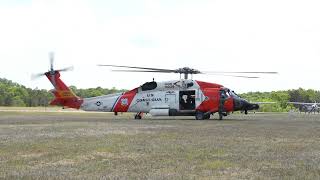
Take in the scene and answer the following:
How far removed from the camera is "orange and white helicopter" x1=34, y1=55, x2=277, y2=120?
37.2 metres

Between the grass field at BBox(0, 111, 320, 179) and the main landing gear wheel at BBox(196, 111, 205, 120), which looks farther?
the main landing gear wheel at BBox(196, 111, 205, 120)

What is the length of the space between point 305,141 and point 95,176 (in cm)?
944

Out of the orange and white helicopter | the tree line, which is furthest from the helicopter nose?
the tree line

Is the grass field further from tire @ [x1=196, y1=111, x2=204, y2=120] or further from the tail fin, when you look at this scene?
the tail fin

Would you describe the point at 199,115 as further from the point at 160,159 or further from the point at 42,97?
the point at 42,97

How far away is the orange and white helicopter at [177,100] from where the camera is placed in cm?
3722

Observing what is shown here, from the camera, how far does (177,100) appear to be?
128 ft

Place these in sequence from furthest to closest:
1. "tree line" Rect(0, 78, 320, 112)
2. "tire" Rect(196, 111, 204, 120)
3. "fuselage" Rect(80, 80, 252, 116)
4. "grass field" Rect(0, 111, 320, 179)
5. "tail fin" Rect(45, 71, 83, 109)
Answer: "tree line" Rect(0, 78, 320, 112)
"tail fin" Rect(45, 71, 83, 109)
"tire" Rect(196, 111, 204, 120)
"fuselage" Rect(80, 80, 252, 116)
"grass field" Rect(0, 111, 320, 179)

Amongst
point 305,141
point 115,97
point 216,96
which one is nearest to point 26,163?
point 305,141

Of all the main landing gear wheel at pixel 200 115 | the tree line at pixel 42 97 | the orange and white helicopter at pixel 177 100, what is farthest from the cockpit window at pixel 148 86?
the tree line at pixel 42 97

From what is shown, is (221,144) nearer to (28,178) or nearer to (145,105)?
(28,178)

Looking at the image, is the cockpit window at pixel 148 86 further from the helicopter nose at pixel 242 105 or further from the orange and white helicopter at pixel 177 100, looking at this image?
the helicopter nose at pixel 242 105

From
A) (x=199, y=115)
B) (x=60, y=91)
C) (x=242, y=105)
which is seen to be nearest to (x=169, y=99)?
(x=199, y=115)

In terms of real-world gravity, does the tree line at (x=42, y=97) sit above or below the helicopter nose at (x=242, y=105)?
above
